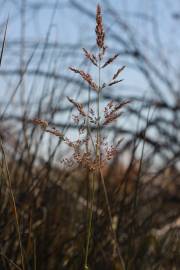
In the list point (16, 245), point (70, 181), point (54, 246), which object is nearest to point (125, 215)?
point (54, 246)

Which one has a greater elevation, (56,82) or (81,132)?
(56,82)

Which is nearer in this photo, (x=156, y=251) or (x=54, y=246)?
(x=54, y=246)

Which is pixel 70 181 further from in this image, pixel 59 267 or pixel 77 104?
pixel 77 104

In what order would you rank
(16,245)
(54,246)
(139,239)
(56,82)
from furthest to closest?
(56,82) < (139,239) < (54,246) < (16,245)

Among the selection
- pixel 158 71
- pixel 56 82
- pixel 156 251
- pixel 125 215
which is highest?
pixel 158 71

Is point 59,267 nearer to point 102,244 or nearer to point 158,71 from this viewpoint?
point 102,244

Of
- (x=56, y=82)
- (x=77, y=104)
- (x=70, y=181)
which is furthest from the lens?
(x=70, y=181)

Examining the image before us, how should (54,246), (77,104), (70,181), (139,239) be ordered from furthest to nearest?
(70,181)
(139,239)
(54,246)
(77,104)

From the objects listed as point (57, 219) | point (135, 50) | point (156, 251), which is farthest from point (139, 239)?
point (135, 50)

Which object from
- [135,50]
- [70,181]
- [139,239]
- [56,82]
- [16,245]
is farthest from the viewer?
[135,50]
